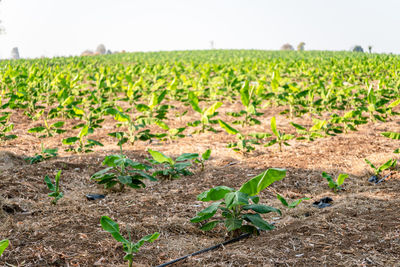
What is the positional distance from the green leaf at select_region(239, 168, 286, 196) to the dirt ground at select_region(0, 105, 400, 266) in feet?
1.12

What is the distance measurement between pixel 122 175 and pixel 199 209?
831 mm

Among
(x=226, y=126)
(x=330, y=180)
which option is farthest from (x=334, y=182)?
(x=226, y=126)

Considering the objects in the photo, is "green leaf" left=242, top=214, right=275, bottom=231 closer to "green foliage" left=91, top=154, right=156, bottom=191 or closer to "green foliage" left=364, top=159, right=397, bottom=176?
"green foliage" left=91, top=154, right=156, bottom=191

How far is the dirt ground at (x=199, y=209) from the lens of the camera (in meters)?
2.10

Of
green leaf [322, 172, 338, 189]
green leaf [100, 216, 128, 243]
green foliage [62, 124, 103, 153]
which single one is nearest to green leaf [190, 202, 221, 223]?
green leaf [100, 216, 128, 243]

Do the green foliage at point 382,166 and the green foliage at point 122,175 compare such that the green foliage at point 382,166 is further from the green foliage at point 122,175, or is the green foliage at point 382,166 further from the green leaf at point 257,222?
the green foliage at point 122,175

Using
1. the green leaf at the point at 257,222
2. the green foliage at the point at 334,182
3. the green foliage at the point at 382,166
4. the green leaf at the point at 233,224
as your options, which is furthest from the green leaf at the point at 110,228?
the green foliage at the point at 382,166

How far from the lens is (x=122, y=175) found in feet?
11.1

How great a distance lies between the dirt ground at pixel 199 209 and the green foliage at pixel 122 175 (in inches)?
3.8

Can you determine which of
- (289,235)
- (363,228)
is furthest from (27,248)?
(363,228)

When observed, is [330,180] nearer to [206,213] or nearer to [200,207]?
[200,207]

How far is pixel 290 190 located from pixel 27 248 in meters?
2.26

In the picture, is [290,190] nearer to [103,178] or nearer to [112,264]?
[103,178]

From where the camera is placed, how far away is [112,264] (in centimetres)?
205
